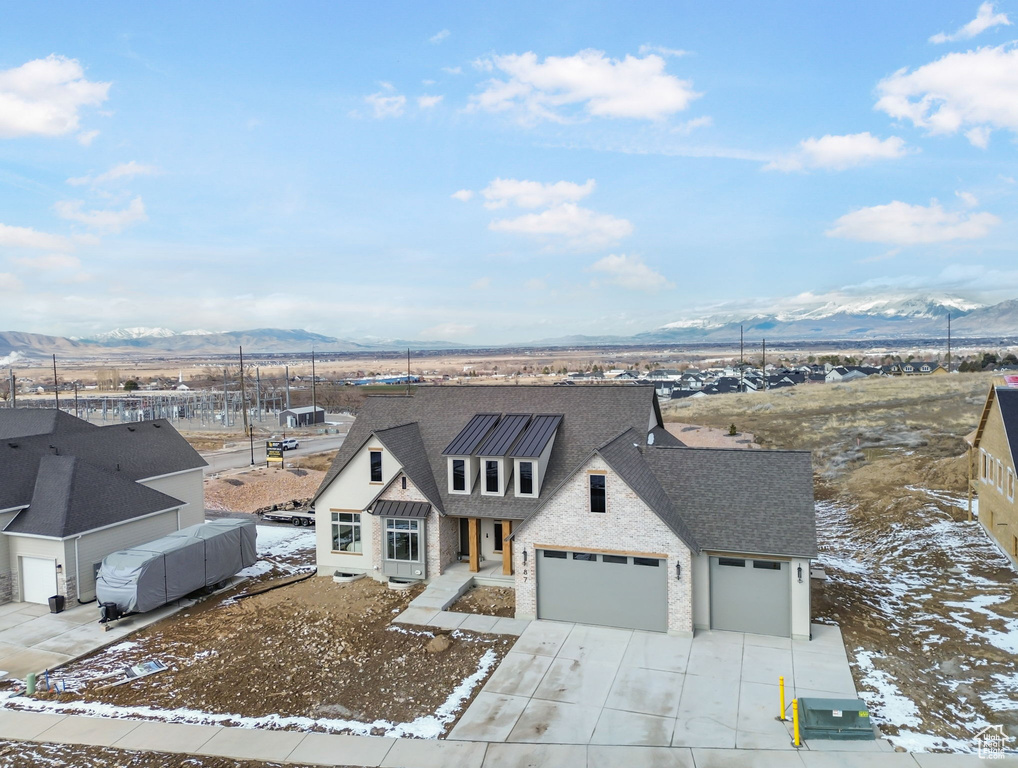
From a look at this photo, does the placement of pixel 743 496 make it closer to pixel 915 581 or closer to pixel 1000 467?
pixel 915 581

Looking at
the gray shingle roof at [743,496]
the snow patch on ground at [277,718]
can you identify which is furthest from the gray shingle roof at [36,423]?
the gray shingle roof at [743,496]

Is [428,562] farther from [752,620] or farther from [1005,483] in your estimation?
[1005,483]

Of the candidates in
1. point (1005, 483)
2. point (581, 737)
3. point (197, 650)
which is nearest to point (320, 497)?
point (197, 650)

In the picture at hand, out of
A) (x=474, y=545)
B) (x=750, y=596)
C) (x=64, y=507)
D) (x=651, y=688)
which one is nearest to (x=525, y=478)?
(x=474, y=545)

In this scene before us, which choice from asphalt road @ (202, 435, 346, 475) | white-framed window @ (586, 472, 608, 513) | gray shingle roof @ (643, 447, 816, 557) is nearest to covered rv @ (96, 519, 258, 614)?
white-framed window @ (586, 472, 608, 513)

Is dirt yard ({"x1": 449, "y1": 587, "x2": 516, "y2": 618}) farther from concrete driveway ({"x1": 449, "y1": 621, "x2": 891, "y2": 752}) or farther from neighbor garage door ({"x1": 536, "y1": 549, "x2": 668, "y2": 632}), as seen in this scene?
concrete driveway ({"x1": 449, "y1": 621, "x2": 891, "y2": 752})
